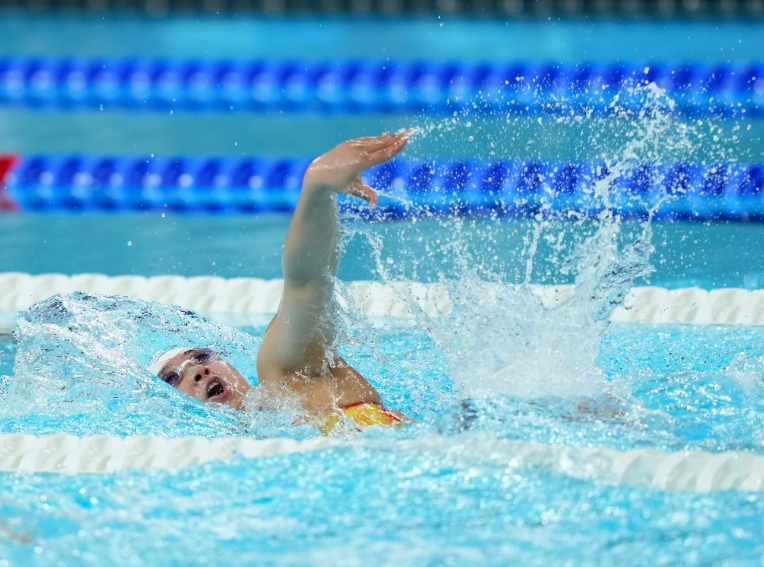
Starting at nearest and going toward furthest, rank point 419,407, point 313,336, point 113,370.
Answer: point 313,336, point 419,407, point 113,370

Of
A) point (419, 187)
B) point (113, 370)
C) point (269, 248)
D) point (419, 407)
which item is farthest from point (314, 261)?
point (419, 187)

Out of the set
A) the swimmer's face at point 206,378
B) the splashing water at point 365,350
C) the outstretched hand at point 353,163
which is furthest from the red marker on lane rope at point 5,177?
the outstretched hand at point 353,163

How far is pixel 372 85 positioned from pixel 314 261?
361cm

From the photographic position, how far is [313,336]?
6.85 feet

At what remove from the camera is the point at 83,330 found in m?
2.70

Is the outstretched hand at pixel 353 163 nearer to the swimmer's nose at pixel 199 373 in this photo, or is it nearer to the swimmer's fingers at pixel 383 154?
the swimmer's fingers at pixel 383 154

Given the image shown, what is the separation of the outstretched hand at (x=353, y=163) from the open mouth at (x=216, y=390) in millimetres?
586

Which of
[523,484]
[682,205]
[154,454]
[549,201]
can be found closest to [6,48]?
[549,201]

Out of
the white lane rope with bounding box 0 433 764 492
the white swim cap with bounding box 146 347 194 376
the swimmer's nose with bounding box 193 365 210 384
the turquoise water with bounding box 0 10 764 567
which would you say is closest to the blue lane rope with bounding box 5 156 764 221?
the turquoise water with bounding box 0 10 764 567

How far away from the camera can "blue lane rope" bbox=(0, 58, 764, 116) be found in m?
5.14

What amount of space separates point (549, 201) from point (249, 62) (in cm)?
230

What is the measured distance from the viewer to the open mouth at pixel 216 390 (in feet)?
7.55

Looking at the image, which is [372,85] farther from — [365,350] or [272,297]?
[365,350]

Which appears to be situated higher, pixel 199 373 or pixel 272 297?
pixel 199 373
